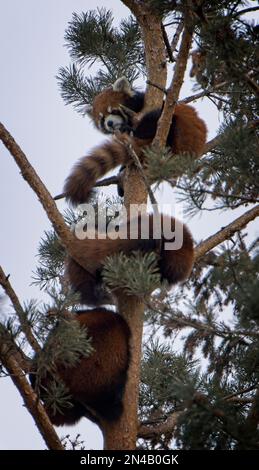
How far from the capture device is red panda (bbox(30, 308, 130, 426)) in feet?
14.3

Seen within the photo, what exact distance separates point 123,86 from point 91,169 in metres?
2.01

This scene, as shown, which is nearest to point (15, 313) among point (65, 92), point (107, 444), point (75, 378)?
point (75, 378)

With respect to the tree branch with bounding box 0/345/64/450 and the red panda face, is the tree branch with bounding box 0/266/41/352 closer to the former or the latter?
the tree branch with bounding box 0/345/64/450

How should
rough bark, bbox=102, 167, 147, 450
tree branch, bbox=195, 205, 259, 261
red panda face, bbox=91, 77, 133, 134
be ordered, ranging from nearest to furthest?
rough bark, bbox=102, 167, 147, 450, tree branch, bbox=195, 205, 259, 261, red panda face, bbox=91, 77, 133, 134

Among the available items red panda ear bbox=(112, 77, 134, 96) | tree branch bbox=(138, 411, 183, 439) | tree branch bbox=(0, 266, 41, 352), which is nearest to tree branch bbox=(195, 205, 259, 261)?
tree branch bbox=(138, 411, 183, 439)

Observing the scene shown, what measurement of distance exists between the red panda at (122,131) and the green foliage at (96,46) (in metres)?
0.28

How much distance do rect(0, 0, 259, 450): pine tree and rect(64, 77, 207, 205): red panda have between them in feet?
0.90

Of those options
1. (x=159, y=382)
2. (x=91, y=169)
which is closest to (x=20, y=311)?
(x=91, y=169)

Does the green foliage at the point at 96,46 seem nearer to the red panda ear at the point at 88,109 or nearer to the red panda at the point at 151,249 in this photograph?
the red panda ear at the point at 88,109

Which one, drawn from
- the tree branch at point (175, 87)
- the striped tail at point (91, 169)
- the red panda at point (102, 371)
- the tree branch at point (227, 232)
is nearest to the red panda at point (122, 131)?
the striped tail at point (91, 169)

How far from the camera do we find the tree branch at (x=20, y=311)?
3.52 metres

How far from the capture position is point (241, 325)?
344cm

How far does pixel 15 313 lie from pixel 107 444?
1.29m
